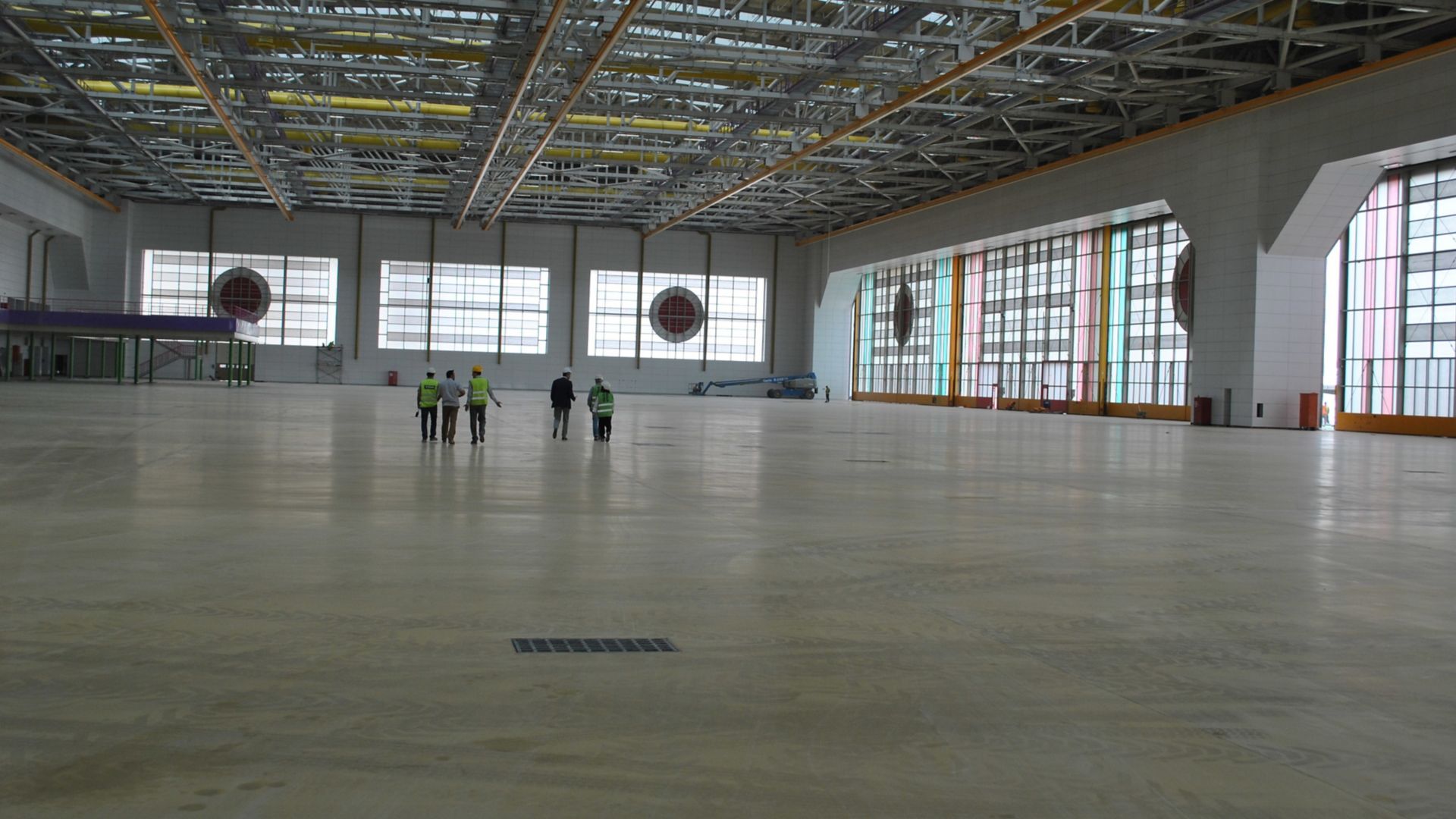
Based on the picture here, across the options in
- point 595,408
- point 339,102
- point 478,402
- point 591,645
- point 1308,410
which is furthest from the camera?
point 339,102

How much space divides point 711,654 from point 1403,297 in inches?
1714

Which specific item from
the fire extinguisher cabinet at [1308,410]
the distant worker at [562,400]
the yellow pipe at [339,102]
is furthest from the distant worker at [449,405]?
the fire extinguisher cabinet at [1308,410]

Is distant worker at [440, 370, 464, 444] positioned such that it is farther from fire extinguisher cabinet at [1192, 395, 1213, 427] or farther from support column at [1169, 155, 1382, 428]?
fire extinguisher cabinet at [1192, 395, 1213, 427]

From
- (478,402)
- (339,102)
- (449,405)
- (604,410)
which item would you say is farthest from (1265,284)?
(339,102)

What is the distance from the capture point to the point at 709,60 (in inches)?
1524

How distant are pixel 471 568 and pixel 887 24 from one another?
3045 centimetres

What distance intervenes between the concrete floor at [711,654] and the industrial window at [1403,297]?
31643mm

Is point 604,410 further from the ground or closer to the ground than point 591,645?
further from the ground

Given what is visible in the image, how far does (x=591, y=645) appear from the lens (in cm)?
583

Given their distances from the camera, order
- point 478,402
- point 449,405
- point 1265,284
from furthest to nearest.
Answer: point 1265,284 → point 478,402 → point 449,405

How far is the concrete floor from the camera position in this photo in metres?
3.92

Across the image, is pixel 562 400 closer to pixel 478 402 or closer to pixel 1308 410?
pixel 478 402

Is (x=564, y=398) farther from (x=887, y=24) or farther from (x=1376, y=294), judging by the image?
(x=1376, y=294)

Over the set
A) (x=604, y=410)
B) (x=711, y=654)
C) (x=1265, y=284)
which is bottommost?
(x=711, y=654)
